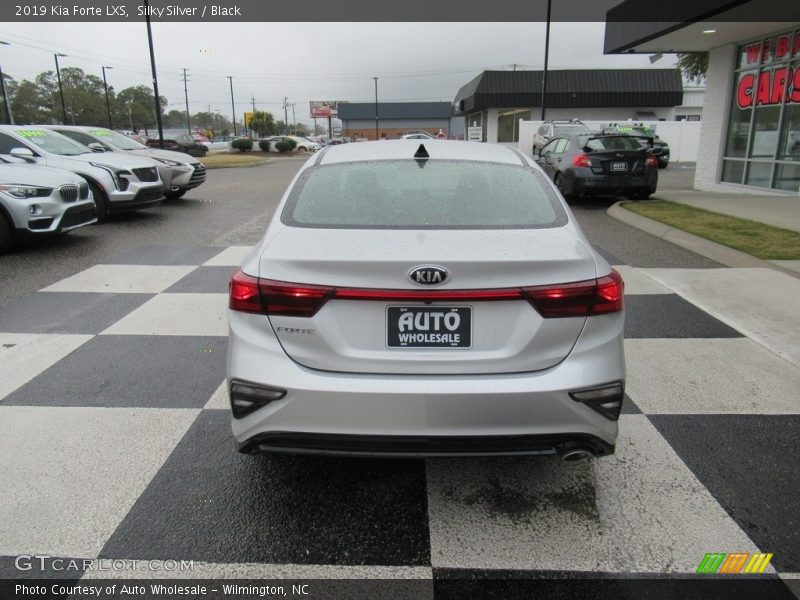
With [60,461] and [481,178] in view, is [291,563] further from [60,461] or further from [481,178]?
[481,178]

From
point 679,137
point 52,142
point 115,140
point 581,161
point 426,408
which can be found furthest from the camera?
point 679,137

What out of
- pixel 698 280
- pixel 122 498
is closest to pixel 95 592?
pixel 122 498

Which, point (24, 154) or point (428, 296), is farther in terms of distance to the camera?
point (24, 154)

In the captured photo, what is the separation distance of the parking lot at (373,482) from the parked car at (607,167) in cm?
805

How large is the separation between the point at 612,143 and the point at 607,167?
0.85 meters

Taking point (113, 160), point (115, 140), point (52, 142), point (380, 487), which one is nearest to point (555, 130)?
point (115, 140)

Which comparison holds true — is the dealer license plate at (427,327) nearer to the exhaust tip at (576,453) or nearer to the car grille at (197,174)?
the exhaust tip at (576,453)

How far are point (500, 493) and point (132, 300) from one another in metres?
4.55

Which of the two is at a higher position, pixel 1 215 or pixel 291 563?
pixel 1 215

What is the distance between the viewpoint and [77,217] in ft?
27.9

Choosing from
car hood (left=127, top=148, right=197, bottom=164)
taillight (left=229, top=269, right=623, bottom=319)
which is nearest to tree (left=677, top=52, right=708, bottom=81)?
car hood (left=127, top=148, right=197, bottom=164)

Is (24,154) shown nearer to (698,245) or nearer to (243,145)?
(698,245)

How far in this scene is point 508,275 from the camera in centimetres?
234

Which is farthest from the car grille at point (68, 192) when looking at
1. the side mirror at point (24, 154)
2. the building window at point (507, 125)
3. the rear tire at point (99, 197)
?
the building window at point (507, 125)
